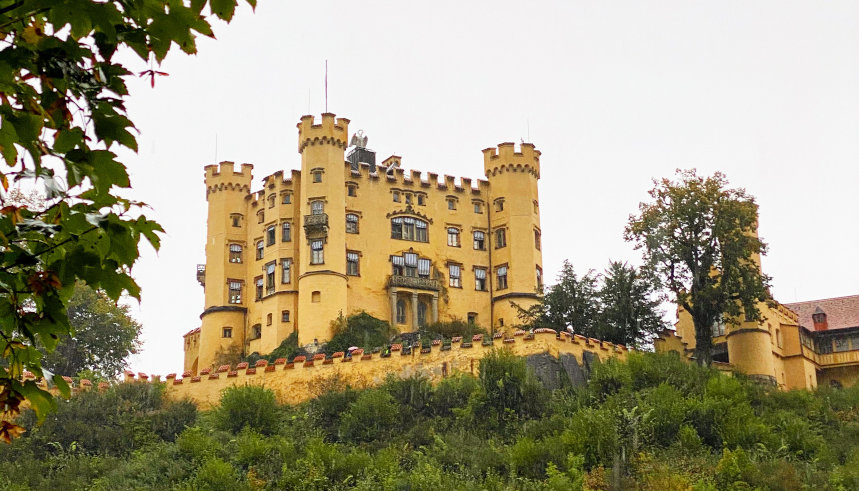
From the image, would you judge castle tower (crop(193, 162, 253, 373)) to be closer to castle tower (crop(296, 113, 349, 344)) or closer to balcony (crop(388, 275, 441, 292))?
castle tower (crop(296, 113, 349, 344))

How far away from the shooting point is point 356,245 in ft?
189

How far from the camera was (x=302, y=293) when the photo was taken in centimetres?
5522

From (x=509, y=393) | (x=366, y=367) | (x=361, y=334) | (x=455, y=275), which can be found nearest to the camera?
(x=509, y=393)

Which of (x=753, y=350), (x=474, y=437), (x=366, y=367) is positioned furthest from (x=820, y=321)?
(x=474, y=437)

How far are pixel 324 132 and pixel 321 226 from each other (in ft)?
17.1

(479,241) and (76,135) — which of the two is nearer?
(76,135)

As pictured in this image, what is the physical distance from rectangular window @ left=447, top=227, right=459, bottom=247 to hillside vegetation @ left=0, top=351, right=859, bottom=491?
719 inches

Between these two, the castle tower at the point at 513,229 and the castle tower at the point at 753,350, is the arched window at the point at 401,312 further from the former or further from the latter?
the castle tower at the point at 753,350

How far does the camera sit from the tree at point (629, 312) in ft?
162

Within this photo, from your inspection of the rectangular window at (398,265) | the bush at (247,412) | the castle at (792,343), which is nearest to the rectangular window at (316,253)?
the rectangular window at (398,265)

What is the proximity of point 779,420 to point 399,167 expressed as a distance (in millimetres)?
28686

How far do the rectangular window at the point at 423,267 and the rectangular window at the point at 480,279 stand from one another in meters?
2.76

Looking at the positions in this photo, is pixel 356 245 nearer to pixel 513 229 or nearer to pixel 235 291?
pixel 235 291

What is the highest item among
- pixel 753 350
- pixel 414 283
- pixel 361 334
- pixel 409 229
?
pixel 409 229
